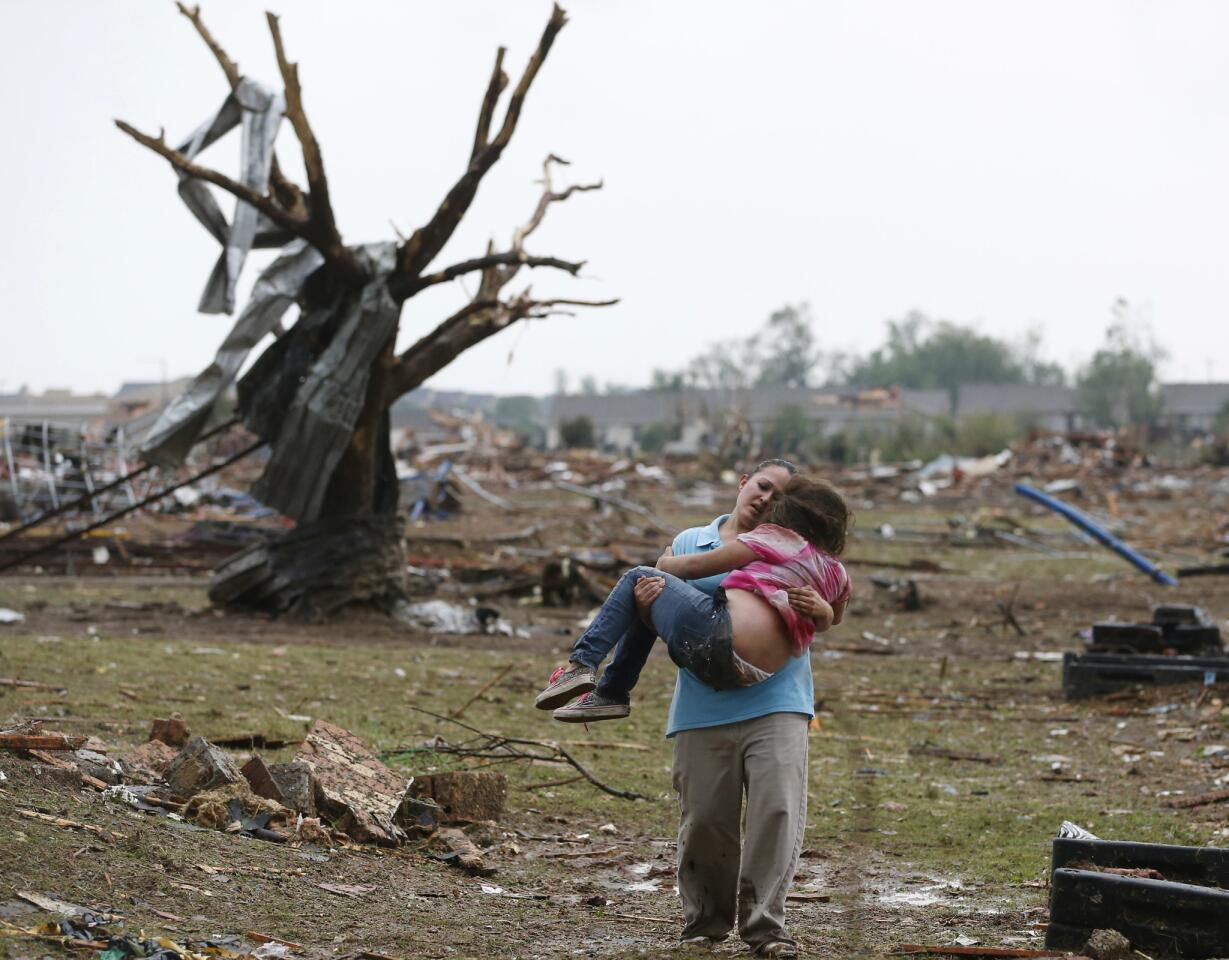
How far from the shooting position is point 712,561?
483cm

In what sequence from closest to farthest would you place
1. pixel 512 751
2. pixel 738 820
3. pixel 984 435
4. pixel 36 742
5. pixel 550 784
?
pixel 738 820 → pixel 36 742 → pixel 550 784 → pixel 512 751 → pixel 984 435

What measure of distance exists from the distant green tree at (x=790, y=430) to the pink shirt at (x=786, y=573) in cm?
7827

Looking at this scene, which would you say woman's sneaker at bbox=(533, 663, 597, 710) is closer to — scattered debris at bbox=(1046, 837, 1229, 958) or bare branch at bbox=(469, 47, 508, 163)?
scattered debris at bbox=(1046, 837, 1229, 958)

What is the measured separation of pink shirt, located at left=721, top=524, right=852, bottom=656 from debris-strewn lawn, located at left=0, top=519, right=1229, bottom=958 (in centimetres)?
114

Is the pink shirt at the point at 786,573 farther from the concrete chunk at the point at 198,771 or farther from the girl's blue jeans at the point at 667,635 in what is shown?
the concrete chunk at the point at 198,771

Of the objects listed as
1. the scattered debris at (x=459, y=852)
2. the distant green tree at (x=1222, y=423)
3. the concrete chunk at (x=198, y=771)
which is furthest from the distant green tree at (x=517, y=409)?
the concrete chunk at (x=198, y=771)

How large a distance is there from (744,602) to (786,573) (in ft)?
0.57

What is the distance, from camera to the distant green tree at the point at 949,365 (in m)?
129

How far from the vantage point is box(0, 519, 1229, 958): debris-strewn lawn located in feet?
16.1

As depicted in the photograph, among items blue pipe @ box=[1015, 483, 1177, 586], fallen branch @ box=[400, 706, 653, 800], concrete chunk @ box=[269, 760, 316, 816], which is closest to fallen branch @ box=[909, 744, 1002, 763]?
fallen branch @ box=[400, 706, 653, 800]

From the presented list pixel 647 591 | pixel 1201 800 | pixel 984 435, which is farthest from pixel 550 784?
pixel 984 435

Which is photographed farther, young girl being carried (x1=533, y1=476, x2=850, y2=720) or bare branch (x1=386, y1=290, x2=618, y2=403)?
bare branch (x1=386, y1=290, x2=618, y2=403)

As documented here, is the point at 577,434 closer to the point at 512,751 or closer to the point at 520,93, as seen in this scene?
the point at 520,93

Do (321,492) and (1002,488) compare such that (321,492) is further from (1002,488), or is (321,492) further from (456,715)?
(1002,488)
